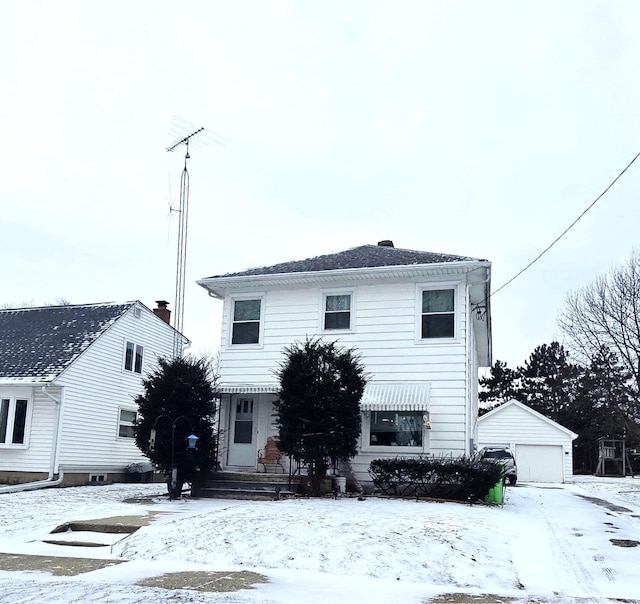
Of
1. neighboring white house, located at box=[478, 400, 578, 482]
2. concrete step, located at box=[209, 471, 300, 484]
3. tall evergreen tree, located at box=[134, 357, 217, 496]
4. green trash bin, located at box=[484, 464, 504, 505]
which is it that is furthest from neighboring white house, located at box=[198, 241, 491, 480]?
neighboring white house, located at box=[478, 400, 578, 482]

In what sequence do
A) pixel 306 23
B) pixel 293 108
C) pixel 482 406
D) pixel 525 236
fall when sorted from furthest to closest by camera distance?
pixel 482 406, pixel 525 236, pixel 293 108, pixel 306 23

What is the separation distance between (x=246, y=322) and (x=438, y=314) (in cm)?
541

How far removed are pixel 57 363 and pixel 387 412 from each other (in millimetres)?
10346

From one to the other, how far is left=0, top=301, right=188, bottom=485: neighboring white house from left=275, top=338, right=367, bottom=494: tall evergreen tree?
7.95m

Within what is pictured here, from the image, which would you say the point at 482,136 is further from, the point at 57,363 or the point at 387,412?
the point at 57,363

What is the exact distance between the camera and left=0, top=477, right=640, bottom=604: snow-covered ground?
7.53 meters

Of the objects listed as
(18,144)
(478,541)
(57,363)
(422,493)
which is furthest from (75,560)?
(57,363)

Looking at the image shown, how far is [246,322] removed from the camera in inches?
782

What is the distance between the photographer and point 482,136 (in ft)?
50.3

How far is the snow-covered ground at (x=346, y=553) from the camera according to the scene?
753 cm

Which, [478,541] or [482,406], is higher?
[482,406]

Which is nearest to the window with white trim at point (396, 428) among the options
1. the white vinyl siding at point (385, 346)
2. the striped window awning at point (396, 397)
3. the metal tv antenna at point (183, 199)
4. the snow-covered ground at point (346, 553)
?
the white vinyl siding at point (385, 346)

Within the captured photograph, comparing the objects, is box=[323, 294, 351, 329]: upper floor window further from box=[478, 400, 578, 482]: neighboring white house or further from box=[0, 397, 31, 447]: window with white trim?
box=[478, 400, 578, 482]: neighboring white house

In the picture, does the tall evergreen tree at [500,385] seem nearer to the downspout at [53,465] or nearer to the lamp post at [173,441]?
the downspout at [53,465]
